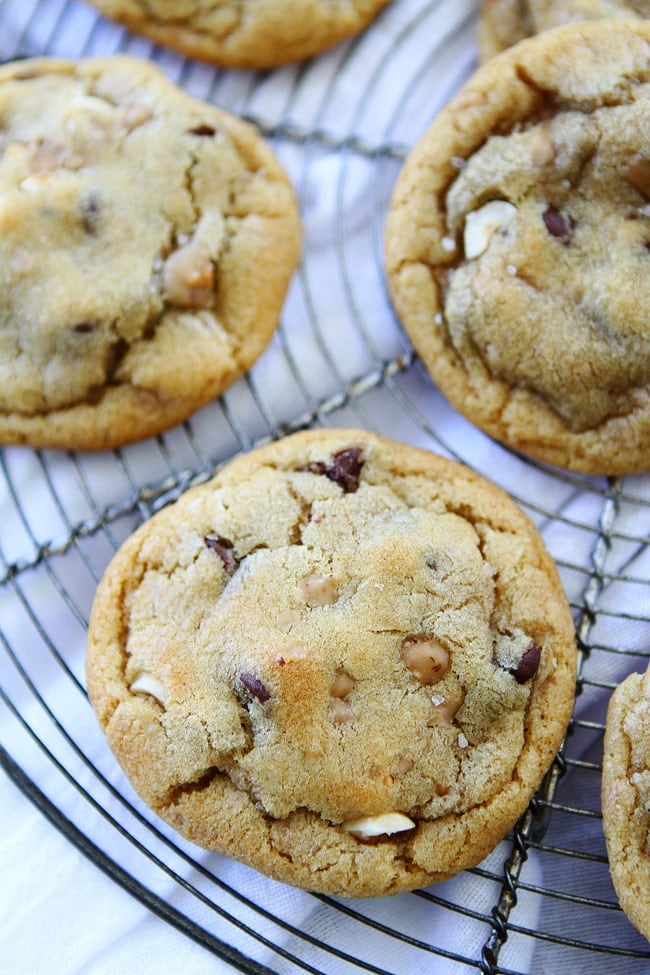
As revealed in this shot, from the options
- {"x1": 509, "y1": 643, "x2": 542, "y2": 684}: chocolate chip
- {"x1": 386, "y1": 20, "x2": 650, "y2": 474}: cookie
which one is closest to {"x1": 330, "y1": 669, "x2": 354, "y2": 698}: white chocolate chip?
{"x1": 509, "y1": 643, "x2": 542, "y2": 684}: chocolate chip

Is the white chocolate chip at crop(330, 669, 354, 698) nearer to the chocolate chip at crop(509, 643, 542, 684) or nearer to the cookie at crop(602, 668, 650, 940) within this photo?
the chocolate chip at crop(509, 643, 542, 684)

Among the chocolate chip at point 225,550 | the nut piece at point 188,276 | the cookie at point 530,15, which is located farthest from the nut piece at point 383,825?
the cookie at point 530,15

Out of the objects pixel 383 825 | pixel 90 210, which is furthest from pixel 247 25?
pixel 383 825

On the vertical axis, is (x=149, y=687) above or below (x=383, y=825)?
above

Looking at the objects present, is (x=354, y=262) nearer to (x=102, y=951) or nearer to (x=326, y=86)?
(x=326, y=86)

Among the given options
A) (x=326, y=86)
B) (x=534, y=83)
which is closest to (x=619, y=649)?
(x=534, y=83)

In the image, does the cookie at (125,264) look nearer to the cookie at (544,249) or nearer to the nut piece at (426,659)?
the cookie at (544,249)

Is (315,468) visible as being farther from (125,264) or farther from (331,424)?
(125,264)
